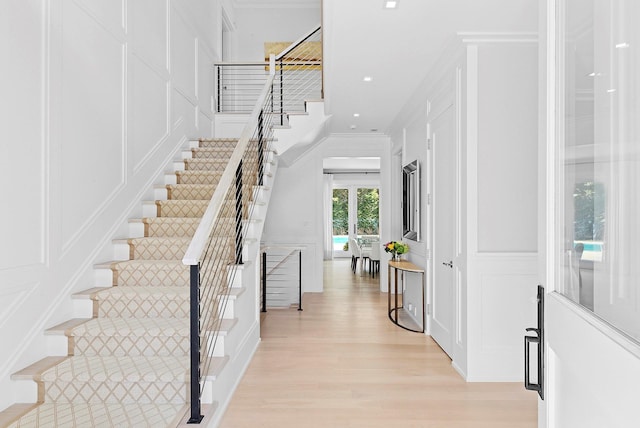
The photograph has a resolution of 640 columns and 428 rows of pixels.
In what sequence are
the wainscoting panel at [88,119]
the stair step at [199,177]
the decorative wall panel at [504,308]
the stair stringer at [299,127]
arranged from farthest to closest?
the stair stringer at [299,127] < the stair step at [199,177] < the decorative wall panel at [504,308] < the wainscoting panel at [88,119]

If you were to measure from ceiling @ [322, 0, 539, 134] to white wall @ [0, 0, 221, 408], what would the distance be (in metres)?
1.81

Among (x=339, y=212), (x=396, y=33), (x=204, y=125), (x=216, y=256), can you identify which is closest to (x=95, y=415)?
(x=216, y=256)

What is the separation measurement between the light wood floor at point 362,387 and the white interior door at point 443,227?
0.25 m

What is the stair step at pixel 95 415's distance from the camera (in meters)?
2.04

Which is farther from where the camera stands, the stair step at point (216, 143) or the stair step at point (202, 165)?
the stair step at point (216, 143)

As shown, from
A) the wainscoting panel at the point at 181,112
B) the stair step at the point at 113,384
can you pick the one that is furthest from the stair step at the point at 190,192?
the stair step at the point at 113,384

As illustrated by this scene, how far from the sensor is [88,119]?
3.00m

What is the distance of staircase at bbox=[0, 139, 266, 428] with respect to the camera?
2162 mm

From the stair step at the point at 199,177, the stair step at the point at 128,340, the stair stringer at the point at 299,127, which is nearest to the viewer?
the stair step at the point at 128,340

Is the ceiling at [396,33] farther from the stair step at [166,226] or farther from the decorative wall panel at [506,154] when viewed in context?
the stair step at [166,226]

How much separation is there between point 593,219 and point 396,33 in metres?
2.56

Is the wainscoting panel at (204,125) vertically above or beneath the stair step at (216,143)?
above

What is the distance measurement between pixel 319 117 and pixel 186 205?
2.38 metres

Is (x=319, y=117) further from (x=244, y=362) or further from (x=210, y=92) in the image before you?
(x=244, y=362)
